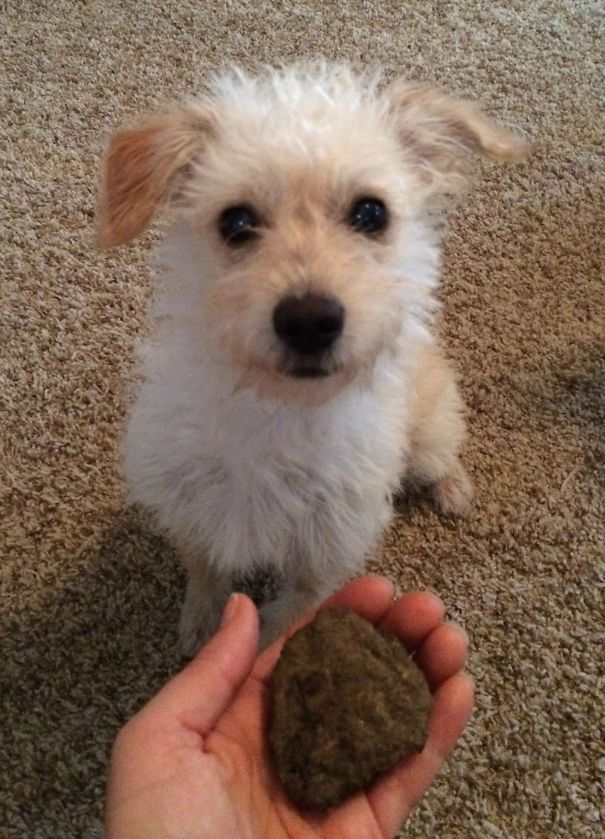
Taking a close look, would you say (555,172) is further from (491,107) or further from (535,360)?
(535,360)

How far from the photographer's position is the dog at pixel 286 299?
89 centimetres

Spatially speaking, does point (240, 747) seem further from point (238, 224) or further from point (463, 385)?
point (463, 385)

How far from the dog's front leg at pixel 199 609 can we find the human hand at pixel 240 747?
262mm

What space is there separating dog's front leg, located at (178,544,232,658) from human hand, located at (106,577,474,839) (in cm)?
26

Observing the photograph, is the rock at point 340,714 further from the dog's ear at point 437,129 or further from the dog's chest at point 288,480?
the dog's ear at point 437,129

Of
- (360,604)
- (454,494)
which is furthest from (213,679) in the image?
(454,494)

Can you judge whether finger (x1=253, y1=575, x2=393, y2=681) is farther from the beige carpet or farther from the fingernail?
the beige carpet

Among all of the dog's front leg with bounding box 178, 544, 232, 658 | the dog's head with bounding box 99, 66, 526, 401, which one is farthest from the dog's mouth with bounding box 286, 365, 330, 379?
the dog's front leg with bounding box 178, 544, 232, 658

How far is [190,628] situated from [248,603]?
1.31ft

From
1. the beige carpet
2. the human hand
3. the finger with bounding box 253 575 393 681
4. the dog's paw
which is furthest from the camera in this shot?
the dog's paw

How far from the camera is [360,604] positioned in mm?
1066

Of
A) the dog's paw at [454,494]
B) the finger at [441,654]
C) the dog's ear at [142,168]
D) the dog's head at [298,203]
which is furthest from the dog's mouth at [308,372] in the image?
the dog's paw at [454,494]

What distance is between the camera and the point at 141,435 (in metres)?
1.15

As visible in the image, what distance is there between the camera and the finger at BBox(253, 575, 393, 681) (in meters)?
1.06
